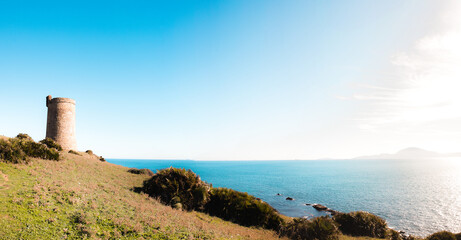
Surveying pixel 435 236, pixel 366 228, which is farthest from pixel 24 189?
pixel 435 236

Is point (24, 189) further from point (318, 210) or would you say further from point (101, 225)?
point (318, 210)

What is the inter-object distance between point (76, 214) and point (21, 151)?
958 cm

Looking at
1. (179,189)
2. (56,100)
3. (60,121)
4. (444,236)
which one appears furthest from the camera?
(56,100)

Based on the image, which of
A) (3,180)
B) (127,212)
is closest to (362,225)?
(127,212)

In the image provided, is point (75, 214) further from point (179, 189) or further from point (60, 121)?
point (60, 121)

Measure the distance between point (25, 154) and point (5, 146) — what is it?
3.98ft

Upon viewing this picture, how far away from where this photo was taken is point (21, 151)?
15.1 m

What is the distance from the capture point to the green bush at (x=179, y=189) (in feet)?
53.3

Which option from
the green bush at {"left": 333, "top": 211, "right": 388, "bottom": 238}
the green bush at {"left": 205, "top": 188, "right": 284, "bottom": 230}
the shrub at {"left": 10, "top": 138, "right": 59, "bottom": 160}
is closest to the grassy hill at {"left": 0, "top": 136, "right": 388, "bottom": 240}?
the green bush at {"left": 205, "top": 188, "right": 284, "bottom": 230}

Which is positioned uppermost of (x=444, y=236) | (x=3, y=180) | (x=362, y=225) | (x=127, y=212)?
(x=3, y=180)

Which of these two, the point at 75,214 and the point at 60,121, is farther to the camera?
the point at 60,121

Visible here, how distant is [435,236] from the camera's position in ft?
51.2

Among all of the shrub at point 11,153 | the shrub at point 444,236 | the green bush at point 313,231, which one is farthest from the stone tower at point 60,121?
the shrub at point 444,236

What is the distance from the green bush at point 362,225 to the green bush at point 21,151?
22828 mm
